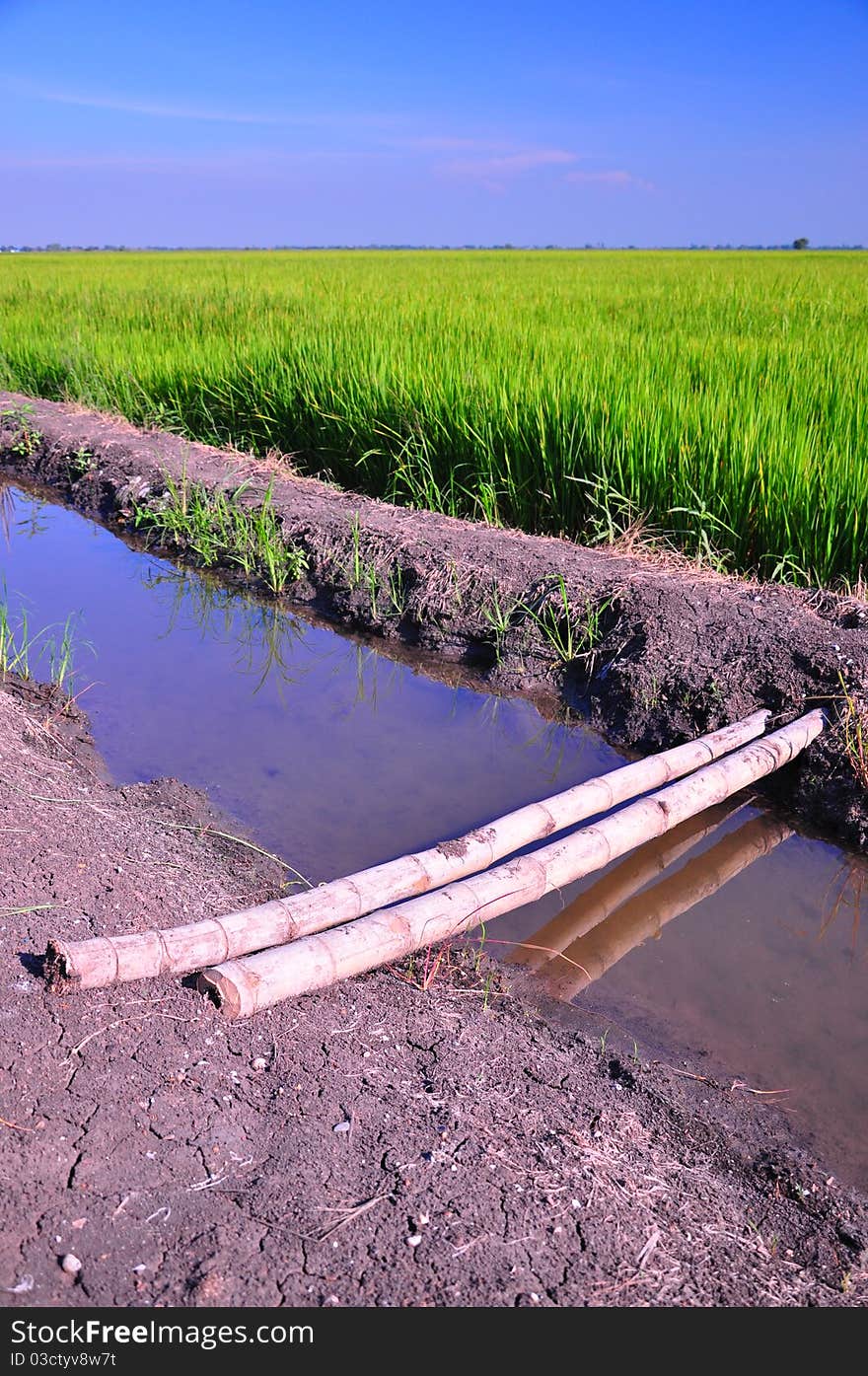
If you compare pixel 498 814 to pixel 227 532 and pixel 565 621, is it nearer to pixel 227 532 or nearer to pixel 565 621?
pixel 565 621

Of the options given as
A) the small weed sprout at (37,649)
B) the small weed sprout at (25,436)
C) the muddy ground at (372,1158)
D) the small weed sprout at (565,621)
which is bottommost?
the muddy ground at (372,1158)

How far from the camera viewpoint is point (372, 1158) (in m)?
1.70

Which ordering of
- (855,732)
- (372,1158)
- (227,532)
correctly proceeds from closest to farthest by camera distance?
(372,1158) < (855,732) < (227,532)

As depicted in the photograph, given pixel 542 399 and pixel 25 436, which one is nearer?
pixel 542 399

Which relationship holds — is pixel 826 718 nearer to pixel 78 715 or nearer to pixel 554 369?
pixel 78 715

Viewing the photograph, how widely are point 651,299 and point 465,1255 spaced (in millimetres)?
11326

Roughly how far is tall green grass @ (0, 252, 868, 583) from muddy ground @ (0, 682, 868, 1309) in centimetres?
275

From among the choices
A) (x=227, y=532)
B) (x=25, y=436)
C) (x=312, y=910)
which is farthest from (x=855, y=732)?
(x=25, y=436)

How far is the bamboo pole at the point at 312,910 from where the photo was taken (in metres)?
2.01

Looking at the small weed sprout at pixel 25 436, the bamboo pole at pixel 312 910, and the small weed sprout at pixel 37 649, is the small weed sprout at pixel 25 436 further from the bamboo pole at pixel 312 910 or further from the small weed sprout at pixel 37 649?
the bamboo pole at pixel 312 910

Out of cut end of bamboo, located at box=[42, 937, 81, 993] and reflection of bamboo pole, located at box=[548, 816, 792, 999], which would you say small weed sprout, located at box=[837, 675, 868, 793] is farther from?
cut end of bamboo, located at box=[42, 937, 81, 993]

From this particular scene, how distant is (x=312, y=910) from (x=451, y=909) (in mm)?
326

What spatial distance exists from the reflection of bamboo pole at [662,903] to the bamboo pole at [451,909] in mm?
237

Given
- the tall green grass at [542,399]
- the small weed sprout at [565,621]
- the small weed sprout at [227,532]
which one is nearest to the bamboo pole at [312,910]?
the small weed sprout at [565,621]
